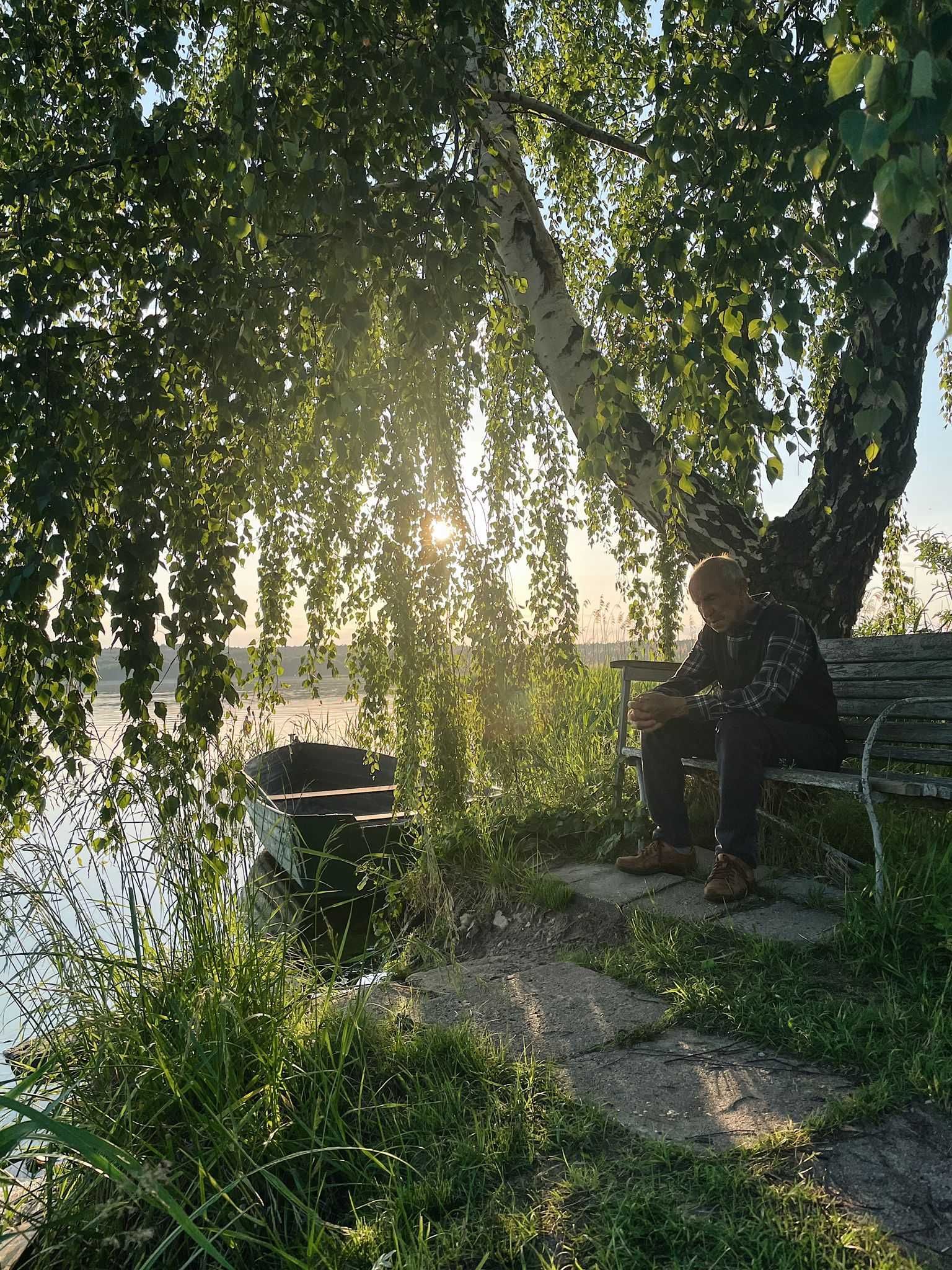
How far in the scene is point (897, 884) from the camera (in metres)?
3.01

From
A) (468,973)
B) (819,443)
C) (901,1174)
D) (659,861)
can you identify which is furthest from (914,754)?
(901,1174)

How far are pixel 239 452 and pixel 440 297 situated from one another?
0.78 meters

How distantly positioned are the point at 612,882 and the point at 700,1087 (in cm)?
182

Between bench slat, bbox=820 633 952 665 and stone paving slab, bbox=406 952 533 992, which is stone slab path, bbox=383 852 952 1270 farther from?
bench slat, bbox=820 633 952 665

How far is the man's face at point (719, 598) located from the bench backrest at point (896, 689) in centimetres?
56

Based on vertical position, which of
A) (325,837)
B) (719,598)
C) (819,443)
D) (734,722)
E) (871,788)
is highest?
(819,443)

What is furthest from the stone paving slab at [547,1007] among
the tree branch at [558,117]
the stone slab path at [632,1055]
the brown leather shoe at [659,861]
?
the tree branch at [558,117]

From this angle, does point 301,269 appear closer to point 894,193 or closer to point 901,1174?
point 894,193

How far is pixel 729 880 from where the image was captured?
3480 millimetres

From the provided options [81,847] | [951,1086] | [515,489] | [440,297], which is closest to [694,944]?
[951,1086]

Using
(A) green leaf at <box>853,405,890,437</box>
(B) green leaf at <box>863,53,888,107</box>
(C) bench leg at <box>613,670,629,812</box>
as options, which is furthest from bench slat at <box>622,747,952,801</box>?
(B) green leaf at <box>863,53,888,107</box>

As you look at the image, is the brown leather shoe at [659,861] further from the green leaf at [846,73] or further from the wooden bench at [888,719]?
the green leaf at [846,73]

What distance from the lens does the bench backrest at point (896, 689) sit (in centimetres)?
359

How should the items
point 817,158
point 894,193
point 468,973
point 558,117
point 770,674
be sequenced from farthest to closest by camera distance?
point 558,117 → point 770,674 → point 468,973 → point 817,158 → point 894,193
